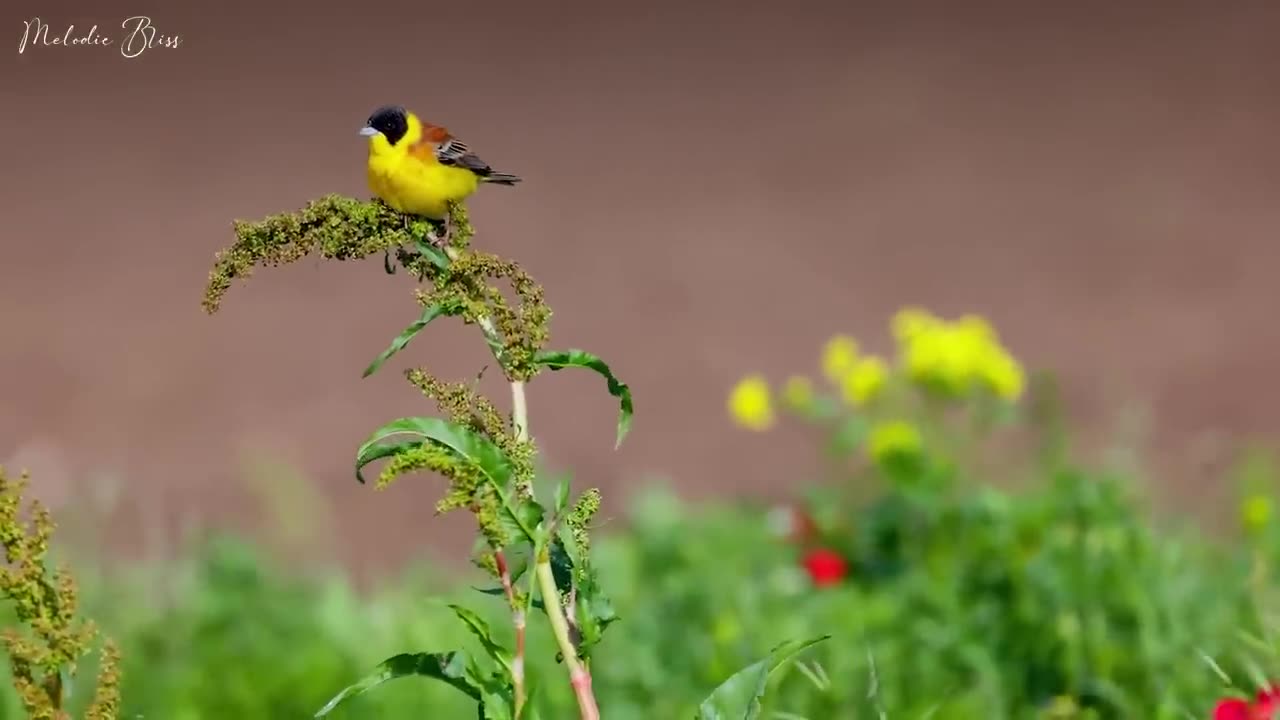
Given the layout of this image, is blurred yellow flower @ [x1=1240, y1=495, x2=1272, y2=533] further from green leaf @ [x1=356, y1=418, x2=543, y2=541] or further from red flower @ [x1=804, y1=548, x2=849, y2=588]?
green leaf @ [x1=356, y1=418, x2=543, y2=541]

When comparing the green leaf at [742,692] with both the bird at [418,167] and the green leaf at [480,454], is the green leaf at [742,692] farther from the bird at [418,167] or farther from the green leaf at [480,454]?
the bird at [418,167]

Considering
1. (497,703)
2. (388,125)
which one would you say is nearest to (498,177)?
(388,125)

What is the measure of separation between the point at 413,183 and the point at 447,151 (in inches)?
11.4

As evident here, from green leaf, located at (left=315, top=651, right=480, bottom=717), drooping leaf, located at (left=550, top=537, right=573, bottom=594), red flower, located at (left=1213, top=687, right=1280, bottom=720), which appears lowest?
red flower, located at (left=1213, top=687, right=1280, bottom=720)

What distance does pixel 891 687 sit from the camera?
2.92m

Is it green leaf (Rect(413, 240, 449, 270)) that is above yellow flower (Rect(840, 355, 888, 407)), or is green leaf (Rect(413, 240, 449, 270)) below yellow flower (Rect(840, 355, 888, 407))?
below

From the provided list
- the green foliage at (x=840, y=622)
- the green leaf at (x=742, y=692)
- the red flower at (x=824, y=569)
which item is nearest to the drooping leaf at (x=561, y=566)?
the green leaf at (x=742, y=692)

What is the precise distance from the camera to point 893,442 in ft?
11.5

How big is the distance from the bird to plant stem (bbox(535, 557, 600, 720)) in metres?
0.31

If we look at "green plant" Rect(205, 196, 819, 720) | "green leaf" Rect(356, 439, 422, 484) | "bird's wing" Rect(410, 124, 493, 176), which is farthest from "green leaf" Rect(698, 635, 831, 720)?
"bird's wing" Rect(410, 124, 493, 176)

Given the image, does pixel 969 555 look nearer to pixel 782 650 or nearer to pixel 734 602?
pixel 734 602

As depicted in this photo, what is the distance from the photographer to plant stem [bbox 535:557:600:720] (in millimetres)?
1338

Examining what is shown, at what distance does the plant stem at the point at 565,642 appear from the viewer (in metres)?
1.34

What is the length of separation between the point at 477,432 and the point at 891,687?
1.75 meters
